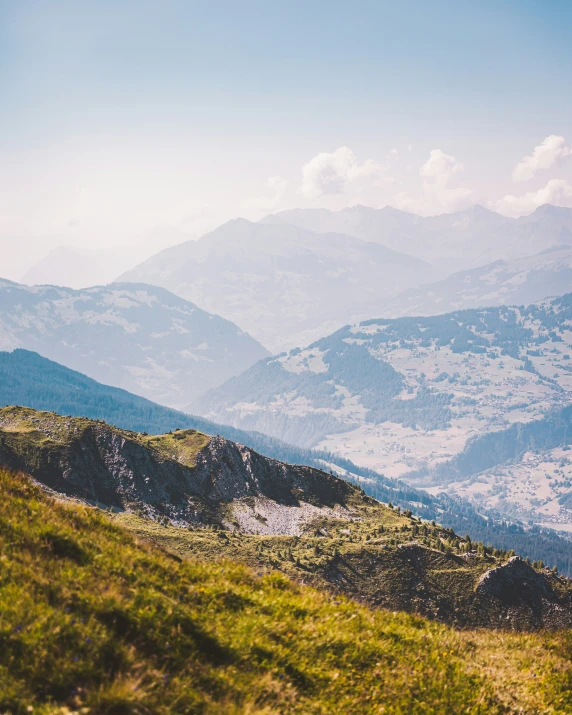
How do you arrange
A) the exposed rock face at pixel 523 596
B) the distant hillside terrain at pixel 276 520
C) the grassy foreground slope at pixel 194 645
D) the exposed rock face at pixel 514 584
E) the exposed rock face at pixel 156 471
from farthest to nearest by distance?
the exposed rock face at pixel 156 471 → the exposed rock face at pixel 514 584 → the exposed rock face at pixel 523 596 → the distant hillside terrain at pixel 276 520 → the grassy foreground slope at pixel 194 645

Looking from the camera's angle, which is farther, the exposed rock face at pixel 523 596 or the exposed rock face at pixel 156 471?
the exposed rock face at pixel 156 471

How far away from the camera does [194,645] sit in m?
11.3

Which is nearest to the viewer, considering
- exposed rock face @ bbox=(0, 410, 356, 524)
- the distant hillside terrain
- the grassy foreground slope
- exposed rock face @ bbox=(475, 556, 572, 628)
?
the grassy foreground slope

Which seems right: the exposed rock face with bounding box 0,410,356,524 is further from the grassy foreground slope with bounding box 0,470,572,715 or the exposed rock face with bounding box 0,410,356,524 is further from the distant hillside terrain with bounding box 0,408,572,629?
the grassy foreground slope with bounding box 0,470,572,715

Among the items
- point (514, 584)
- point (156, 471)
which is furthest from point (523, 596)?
point (156, 471)

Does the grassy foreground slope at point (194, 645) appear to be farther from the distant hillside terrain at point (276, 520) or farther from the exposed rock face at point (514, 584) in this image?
the exposed rock face at point (514, 584)

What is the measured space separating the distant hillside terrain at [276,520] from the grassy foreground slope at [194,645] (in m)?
35.4

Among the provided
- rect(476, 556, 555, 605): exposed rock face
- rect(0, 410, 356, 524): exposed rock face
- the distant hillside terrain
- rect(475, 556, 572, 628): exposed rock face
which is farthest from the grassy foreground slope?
rect(0, 410, 356, 524): exposed rock face

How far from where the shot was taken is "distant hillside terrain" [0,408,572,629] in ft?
225

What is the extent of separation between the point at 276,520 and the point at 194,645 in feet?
322

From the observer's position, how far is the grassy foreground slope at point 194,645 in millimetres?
9469

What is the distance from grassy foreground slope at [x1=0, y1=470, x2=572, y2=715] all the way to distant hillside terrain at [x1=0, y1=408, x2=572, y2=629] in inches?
1393

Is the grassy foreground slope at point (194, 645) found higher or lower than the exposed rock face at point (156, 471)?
higher

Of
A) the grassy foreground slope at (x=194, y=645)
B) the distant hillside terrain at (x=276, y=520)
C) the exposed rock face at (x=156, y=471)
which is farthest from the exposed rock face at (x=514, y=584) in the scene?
the grassy foreground slope at (x=194, y=645)
